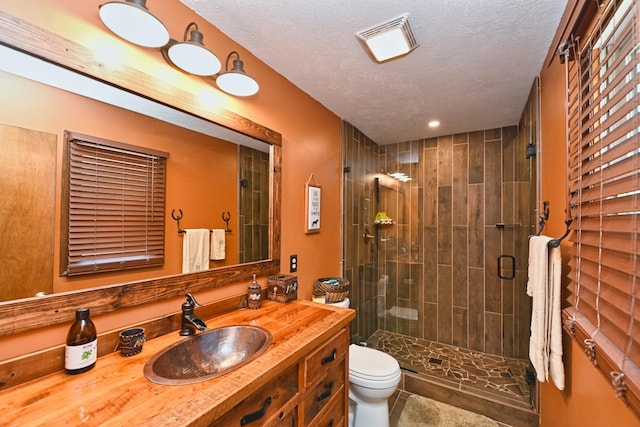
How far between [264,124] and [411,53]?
0.98 metres

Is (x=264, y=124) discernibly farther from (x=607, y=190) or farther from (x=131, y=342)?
(x=607, y=190)

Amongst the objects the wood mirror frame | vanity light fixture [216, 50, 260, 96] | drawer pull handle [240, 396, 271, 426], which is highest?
vanity light fixture [216, 50, 260, 96]

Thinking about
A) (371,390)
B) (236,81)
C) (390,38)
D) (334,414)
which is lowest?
(371,390)

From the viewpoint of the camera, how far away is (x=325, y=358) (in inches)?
49.1

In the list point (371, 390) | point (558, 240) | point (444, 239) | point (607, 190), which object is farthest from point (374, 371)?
point (444, 239)

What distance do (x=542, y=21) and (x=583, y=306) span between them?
1333 mm

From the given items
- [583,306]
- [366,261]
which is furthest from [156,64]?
[366,261]

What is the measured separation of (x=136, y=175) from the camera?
114 centimetres

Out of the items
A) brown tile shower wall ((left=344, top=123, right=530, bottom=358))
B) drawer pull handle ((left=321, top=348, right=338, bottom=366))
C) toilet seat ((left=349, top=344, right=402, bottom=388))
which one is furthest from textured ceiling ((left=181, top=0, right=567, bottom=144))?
toilet seat ((left=349, top=344, right=402, bottom=388))

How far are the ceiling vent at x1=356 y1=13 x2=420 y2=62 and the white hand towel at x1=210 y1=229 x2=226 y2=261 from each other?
1293 millimetres

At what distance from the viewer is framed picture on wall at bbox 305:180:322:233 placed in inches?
81.3

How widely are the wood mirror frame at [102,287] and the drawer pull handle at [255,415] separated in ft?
2.02

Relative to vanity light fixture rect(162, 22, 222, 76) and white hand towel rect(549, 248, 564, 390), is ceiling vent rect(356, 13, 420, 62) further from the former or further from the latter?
white hand towel rect(549, 248, 564, 390)

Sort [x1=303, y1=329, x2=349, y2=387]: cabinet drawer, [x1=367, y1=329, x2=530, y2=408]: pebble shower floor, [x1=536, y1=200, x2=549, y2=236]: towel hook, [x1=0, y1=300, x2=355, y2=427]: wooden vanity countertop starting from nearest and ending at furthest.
→ 1. [x1=0, y1=300, x2=355, y2=427]: wooden vanity countertop
2. [x1=303, y1=329, x2=349, y2=387]: cabinet drawer
3. [x1=536, y1=200, x2=549, y2=236]: towel hook
4. [x1=367, y1=329, x2=530, y2=408]: pebble shower floor
